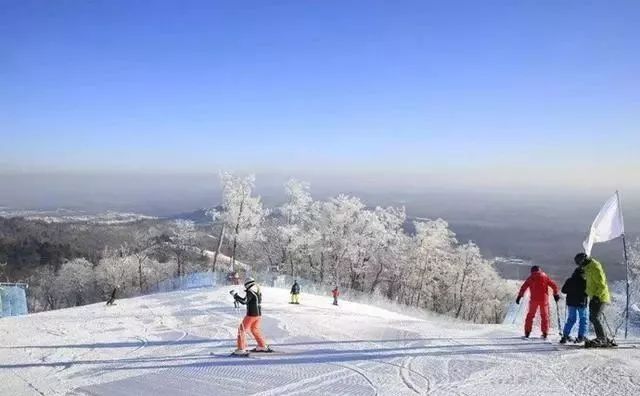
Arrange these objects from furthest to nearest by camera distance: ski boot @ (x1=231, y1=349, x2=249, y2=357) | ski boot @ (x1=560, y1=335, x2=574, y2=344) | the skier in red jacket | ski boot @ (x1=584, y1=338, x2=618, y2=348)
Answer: the skier in red jacket < ski boot @ (x1=560, y1=335, x2=574, y2=344) < ski boot @ (x1=584, y1=338, x2=618, y2=348) < ski boot @ (x1=231, y1=349, x2=249, y2=357)

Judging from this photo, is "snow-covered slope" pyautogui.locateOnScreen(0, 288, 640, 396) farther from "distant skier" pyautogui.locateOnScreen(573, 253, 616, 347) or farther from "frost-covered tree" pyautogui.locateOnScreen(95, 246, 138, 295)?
"frost-covered tree" pyautogui.locateOnScreen(95, 246, 138, 295)

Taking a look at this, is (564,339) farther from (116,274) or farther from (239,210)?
(116,274)

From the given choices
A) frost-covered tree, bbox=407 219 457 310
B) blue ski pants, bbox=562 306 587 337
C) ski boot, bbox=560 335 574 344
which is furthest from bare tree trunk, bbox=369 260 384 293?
blue ski pants, bbox=562 306 587 337

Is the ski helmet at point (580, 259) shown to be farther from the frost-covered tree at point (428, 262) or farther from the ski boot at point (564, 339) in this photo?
the frost-covered tree at point (428, 262)

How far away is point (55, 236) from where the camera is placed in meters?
143

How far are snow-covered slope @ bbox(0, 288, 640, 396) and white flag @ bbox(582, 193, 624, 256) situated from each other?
3393 mm

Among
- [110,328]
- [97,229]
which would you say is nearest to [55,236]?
[97,229]

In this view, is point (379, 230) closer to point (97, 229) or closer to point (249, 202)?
point (249, 202)

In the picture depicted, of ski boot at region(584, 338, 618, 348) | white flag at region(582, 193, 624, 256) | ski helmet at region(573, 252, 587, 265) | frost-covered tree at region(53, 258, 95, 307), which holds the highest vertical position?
white flag at region(582, 193, 624, 256)

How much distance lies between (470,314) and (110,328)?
53695mm

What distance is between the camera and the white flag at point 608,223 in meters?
13.9

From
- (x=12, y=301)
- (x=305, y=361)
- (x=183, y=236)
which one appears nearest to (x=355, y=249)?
(x=183, y=236)

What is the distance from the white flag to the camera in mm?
13922

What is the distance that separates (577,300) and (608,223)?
11.7 feet
